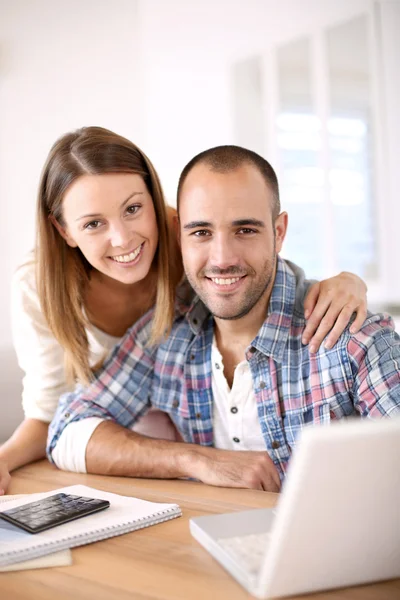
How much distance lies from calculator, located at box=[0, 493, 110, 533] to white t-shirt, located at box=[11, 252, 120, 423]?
2.53 ft

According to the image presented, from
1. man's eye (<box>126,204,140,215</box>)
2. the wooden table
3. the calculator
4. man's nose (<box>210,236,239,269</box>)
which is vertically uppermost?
man's eye (<box>126,204,140,215</box>)

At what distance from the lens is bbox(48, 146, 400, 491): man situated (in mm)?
1498

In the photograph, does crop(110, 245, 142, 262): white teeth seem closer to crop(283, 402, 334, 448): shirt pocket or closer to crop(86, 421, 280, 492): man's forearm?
crop(86, 421, 280, 492): man's forearm

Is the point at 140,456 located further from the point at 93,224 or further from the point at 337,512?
the point at 337,512

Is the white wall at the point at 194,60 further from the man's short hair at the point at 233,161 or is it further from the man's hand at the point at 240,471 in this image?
the man's hand at the point at 240,471

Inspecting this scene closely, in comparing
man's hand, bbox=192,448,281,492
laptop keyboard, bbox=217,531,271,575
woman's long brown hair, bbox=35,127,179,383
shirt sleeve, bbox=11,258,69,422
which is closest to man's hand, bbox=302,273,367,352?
man's hand, bbox=192,448,281,492

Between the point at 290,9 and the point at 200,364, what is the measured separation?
363cm

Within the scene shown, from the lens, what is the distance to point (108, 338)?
2.06m

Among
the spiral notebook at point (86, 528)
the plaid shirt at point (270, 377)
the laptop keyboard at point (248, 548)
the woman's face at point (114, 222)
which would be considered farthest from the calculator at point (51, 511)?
the woman's face at point (114, 222)

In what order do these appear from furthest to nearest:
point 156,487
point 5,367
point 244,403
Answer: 1. point 5,367
2. point 244,403
3. point 156,487

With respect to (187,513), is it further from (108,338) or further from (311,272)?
(311,272)

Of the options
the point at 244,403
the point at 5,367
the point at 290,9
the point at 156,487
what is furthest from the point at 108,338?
the point at 290,9

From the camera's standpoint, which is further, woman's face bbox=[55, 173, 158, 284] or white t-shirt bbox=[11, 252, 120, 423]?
white t-shirt bbox=[11, 252, 120, 423]

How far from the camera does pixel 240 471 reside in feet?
4.70
